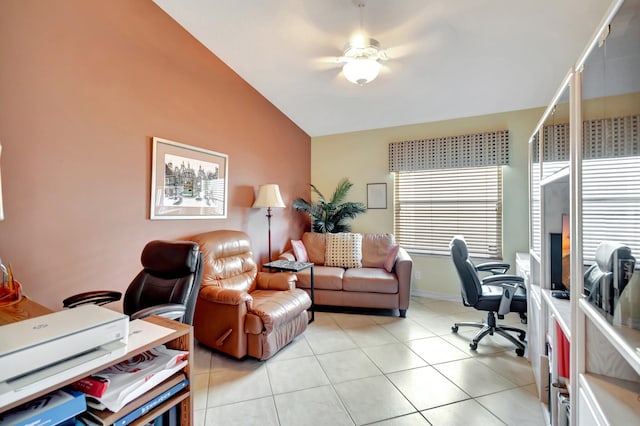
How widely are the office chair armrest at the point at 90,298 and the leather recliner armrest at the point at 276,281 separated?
1.44 m

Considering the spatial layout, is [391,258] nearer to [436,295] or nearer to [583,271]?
[436,295]

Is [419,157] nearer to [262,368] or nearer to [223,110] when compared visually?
[223,110]

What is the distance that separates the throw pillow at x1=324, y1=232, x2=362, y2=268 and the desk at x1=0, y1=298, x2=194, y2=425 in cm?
303

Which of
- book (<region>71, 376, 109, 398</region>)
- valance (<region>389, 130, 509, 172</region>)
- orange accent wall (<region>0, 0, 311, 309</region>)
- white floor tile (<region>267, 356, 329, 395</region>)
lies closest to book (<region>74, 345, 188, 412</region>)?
book (<region>71, 376, 109, 398</region>)

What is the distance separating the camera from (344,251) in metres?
4.06

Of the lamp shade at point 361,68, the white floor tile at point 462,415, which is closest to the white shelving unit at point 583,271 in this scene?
the white floor tile at point 462,415

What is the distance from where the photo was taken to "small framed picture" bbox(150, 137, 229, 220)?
2541mm

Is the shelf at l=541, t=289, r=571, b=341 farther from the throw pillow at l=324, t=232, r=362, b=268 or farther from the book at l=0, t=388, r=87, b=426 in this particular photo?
the throw pillow at l=324, t=232, r=362, b=268

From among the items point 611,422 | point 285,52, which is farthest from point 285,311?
point 285,52

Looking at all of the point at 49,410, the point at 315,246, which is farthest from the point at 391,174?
the point at 49,410

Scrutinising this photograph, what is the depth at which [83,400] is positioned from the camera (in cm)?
81

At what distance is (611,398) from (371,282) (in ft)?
8.41

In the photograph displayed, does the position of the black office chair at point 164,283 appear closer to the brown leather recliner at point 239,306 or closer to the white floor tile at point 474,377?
the brown leather recliner at point 239,306

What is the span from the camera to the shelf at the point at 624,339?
717 millimetres
